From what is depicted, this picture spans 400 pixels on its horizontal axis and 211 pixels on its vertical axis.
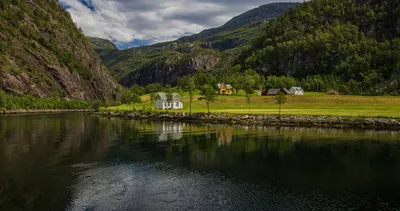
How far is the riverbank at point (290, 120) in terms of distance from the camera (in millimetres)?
75812

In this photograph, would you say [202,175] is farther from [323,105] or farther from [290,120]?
[323,105]

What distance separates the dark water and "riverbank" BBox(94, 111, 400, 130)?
2059cm

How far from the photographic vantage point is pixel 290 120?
87125 millimetres

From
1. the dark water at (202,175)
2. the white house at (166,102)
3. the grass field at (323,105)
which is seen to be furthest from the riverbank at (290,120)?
the white house at (166,102)

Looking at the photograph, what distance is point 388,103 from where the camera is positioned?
344 ft

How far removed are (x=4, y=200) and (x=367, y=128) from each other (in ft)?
246

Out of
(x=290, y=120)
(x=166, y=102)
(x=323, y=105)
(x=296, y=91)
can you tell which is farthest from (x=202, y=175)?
(x=296, y=91)

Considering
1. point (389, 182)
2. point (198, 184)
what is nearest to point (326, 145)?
point (389, 182)

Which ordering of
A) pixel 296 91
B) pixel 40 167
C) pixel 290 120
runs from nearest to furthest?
pixel 40 167 → pixel 290 120 → pixel 296 91

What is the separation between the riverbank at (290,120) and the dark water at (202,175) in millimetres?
20589

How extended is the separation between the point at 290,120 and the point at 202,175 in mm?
58677

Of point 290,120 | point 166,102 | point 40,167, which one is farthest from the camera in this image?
point 166,102

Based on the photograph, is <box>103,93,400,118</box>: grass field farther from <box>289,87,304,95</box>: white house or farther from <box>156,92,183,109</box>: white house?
<box>289,87,304,95</box>: white house

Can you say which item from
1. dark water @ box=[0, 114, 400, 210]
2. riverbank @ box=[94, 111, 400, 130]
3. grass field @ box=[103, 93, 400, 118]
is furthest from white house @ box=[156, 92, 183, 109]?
dark water @ box=[0, 114, 400, 210]
